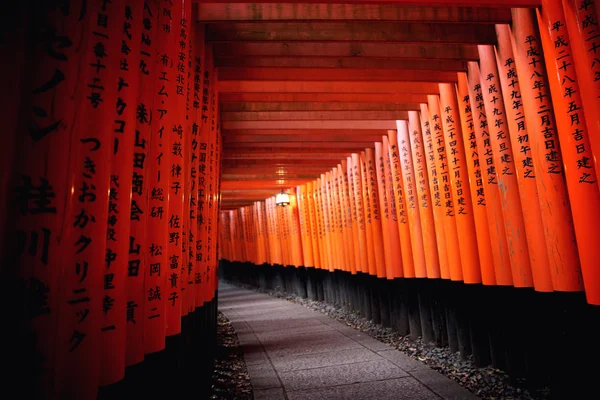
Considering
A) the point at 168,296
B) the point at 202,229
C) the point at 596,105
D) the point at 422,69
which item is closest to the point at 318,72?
the point at 422,69

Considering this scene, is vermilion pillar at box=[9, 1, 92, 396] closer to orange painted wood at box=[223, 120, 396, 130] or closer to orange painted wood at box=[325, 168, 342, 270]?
orange painted wood at box=[223, 120, 396, 130]

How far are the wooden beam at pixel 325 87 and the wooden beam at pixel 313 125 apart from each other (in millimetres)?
1447

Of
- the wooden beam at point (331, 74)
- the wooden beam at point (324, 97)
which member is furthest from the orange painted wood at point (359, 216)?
the wooden beam at point (331, 74)

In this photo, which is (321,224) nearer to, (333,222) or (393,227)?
(333,222)

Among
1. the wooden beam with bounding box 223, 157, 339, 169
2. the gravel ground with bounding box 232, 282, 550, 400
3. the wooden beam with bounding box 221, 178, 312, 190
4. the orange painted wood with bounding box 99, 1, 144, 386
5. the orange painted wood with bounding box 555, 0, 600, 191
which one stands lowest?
the gravel ground with bounding box 232, 282, 550, 400

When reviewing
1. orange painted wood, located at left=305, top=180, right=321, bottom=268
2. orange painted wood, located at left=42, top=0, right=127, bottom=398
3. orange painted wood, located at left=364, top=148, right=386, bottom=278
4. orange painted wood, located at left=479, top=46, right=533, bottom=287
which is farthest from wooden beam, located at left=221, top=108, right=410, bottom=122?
orange painted wood, located at left=305, top=180, right=321, bottom=268

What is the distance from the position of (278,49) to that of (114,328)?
426 cm

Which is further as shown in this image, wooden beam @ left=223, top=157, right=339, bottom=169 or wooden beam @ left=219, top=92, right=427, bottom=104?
wooden beam @ left=223, top=157, right=339, bottom=169

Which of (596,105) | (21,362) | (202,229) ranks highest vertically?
(596,105)

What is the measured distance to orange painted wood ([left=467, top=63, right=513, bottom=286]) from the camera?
15.4 feet

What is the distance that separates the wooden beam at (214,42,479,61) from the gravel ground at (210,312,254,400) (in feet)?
15.7

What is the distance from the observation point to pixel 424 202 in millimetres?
6637

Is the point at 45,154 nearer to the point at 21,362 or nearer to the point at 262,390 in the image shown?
the point at 21,362

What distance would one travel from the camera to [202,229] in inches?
186
